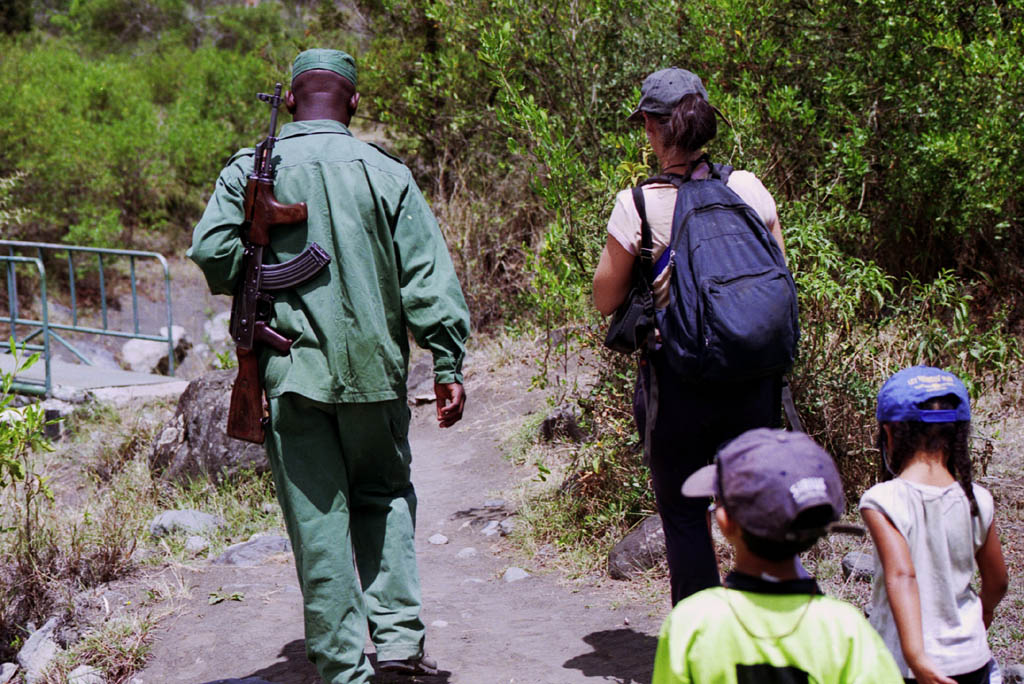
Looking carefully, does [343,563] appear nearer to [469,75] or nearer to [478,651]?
[478,651]

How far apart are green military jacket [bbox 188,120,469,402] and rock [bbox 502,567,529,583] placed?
182 centimetres

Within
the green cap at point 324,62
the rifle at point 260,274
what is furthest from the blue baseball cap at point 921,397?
the green cap at point 324,62

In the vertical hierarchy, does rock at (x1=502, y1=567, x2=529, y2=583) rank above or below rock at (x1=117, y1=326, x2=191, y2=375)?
below

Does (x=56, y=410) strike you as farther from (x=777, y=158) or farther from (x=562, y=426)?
(x=777, y=158)

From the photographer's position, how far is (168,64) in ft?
67.8

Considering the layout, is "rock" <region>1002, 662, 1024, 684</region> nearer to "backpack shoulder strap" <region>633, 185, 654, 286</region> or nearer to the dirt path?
the dirt path

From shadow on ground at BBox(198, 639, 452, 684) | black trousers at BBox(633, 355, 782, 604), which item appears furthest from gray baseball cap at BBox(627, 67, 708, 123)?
shadow on ground at BBox(198, 639, 452, 684)

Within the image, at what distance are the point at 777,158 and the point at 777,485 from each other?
4701mm

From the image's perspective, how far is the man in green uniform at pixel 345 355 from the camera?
125 inches

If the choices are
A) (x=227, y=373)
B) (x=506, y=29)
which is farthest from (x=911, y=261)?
(x=227, y=373)

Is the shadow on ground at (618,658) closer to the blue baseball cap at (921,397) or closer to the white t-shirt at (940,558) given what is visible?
the white t-shirt at (940,558)

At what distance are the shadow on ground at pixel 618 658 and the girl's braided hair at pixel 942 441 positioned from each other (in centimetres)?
160

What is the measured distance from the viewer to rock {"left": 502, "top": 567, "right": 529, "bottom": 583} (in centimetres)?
490

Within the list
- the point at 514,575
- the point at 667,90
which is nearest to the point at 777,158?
the point at 514,575
